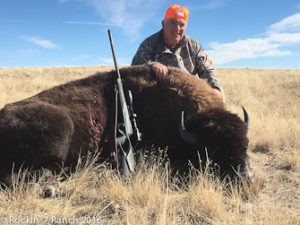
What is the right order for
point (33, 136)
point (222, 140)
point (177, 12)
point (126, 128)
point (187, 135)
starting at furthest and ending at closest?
point (177, 12), point (126, 128), point (187, 135), point (222, 140), point (33, 136)

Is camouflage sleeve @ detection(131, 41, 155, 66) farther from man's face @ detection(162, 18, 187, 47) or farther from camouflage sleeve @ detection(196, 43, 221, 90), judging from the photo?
camouflage sleeve @ detection(196, 43, 221, 90)

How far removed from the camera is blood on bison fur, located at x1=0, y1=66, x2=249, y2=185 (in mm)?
3311

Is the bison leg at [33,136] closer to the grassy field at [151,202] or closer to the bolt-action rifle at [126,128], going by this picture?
the grassy field at [151,202]

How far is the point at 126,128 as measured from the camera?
3.71 meters

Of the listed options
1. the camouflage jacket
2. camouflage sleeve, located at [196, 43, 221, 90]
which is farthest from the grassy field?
the camouflage jacket

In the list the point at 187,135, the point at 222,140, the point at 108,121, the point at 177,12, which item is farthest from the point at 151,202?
the point at 177,12

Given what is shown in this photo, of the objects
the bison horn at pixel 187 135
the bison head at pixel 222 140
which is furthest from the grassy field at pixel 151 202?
the bison horn at pixel 187 135

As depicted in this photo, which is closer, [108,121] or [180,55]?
[108,121]

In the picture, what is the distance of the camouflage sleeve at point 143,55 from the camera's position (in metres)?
5.73

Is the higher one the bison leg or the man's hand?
the man's hand

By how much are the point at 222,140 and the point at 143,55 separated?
303 cm

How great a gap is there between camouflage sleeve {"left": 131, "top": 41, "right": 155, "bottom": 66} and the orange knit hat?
75 centimetres

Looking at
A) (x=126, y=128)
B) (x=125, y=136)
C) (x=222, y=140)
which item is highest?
(x=126, y=128)

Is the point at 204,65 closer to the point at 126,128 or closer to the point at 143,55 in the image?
the point at 143,55
